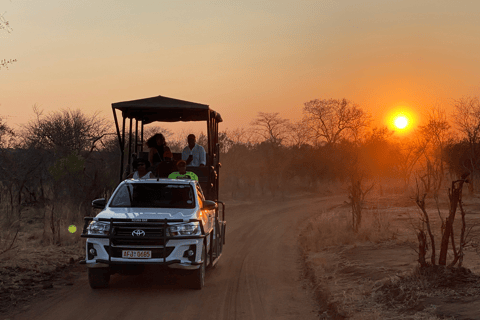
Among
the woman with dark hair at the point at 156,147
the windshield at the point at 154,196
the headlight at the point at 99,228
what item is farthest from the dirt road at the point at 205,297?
the woman with dark hair at the point at 156,147

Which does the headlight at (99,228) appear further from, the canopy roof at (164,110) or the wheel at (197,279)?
the canopy roof at (164,110)

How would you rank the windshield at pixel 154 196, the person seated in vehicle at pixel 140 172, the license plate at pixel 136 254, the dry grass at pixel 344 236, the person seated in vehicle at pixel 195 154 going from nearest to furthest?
1. the license plate at pixel 136 254
2. the windshield at pixel 154 196
3. the person seated in vehicle at pixel 140 172
4. the person seated in vehicle at pixel 195 154
5. the dry grass at pixel 344 236

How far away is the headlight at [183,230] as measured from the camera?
27.0 feet

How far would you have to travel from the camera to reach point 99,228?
8242 millimetres

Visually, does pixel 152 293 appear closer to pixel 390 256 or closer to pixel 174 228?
pixel 174 228

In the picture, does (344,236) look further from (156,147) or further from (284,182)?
(284,182)

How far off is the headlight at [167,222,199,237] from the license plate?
458mm

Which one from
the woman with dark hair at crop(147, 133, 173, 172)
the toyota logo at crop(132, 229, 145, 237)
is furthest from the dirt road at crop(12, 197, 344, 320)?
the woman with dark hair at crop(147, 133, 173, 172)

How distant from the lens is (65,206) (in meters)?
18.9

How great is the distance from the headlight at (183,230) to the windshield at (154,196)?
838mm

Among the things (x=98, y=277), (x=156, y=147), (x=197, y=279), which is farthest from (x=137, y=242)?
(x=156, y=147)

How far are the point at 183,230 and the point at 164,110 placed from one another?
5.11 metres

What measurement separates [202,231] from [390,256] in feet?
16.3

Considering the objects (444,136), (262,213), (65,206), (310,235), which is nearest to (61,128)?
(65,206)
